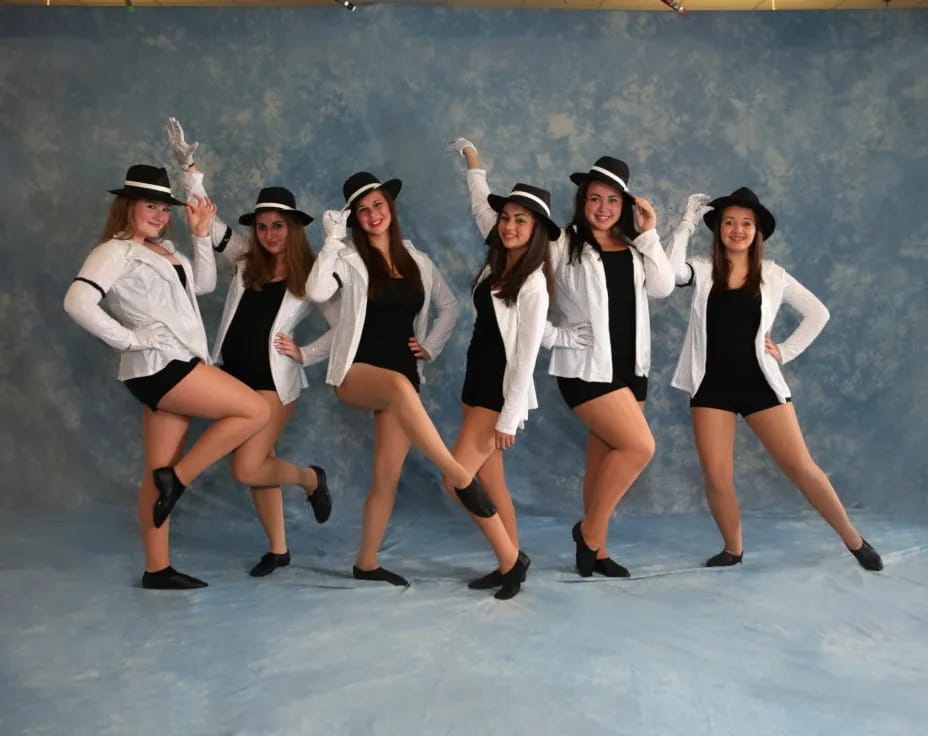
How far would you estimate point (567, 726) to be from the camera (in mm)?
2748

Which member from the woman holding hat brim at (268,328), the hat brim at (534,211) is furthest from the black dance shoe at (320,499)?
the hat brim at (534,211)

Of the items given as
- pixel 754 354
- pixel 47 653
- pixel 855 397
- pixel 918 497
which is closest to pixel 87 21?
pixel 47 653

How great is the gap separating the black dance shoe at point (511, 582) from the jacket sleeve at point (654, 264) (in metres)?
1.27

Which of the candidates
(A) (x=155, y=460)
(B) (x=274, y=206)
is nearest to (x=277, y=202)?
(B) (x=274, y=206)

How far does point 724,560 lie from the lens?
4273 millimetres

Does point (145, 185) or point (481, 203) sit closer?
point (145, 185)

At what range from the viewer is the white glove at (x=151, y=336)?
3742 mm

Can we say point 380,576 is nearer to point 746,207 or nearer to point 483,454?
point 483,454

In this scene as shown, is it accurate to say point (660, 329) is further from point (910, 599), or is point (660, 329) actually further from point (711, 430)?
point (910, 599)

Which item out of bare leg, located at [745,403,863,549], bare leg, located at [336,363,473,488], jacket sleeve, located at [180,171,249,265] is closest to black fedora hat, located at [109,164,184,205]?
jacket sleeve, located at [180,171,249,265]

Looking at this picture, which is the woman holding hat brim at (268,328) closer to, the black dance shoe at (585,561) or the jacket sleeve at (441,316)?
the jacket sleeve at (441,316)

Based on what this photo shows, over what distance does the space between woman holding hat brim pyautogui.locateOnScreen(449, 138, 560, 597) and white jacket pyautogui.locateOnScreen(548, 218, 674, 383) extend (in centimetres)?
11

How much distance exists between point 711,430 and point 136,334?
2441mm

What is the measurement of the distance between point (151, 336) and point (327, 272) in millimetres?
747
